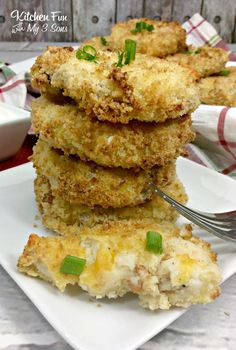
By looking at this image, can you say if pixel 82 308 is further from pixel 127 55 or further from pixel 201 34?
pixel 201 34

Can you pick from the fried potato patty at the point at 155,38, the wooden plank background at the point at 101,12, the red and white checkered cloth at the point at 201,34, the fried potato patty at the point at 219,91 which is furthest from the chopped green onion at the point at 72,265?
the wooden plank background at the point at 101,12

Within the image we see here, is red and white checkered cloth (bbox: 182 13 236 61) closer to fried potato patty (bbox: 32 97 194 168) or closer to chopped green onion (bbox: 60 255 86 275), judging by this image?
fried potato patty (bbox: 32 97 194 168)

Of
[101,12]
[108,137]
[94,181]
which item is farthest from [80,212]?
[101,12]

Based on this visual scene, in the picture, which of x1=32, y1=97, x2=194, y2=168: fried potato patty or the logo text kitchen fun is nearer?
x1=32, y1=97, x2=194, y2=168: fried potato patty

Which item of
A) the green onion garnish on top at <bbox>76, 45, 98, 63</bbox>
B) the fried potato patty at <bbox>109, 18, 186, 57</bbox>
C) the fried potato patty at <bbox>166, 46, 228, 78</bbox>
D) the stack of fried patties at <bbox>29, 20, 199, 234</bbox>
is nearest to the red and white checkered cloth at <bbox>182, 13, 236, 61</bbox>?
the fried potato patty at <bbox>109, 18, 186, 57</bbox>

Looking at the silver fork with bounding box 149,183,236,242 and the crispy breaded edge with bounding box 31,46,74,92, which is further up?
the crispy breaded edge with bounding box 31,46,74,92
